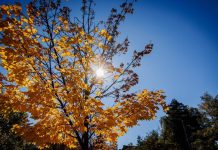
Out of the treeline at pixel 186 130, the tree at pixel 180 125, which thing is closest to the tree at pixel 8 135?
the treeline at pixel 186 130

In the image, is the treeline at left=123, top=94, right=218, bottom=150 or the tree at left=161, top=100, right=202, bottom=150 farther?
the tree at left=161, top=100, right=202, bottom=150

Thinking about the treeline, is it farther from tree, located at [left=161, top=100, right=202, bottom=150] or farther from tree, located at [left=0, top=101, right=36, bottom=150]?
tree, located at [left=0, top=101, right=36, bottom=150]

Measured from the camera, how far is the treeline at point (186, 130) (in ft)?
89.7

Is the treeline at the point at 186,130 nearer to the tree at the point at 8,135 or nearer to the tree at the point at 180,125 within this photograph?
the tree at the point at 180,125

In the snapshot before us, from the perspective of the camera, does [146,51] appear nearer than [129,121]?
No

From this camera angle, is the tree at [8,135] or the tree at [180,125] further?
the tree at [180,125]

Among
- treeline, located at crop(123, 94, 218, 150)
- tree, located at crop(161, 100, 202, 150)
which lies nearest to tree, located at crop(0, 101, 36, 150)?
treeline, located at crop(123, 94, 218, 150)

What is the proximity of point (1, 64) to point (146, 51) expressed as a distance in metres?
4.70

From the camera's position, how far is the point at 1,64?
4926mm

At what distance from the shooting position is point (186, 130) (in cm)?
4634

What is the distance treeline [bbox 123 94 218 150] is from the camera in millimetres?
27328

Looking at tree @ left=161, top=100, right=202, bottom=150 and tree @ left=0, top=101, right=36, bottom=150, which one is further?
tree @ left=161, top=100, right=202, bottom=150

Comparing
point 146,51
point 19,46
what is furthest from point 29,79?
point 146,51

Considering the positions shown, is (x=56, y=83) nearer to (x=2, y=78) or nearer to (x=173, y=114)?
(x=2, y=78)
